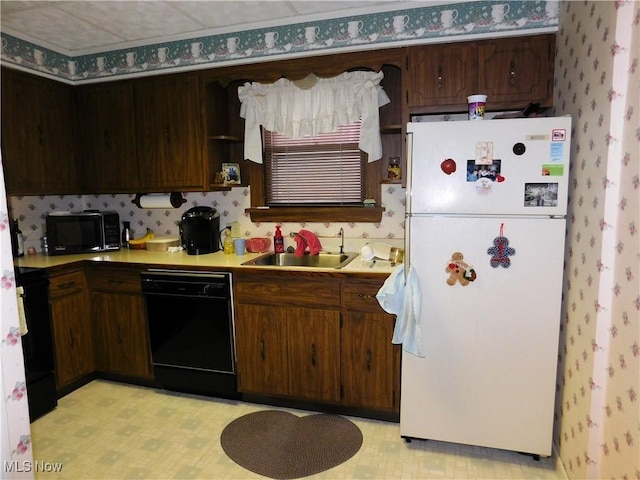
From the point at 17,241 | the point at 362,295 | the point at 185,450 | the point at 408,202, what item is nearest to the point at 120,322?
the point at 17,241

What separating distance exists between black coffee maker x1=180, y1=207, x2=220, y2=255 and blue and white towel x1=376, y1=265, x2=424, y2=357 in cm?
152

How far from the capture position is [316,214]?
2918 millimetres

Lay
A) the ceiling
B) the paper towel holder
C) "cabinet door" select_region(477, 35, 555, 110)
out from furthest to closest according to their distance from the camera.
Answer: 1. the paper towel holder
2. the ceiling
3. "cabinet door" select_region(477, 35, 555, 110)

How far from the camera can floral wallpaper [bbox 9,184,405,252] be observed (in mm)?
2819

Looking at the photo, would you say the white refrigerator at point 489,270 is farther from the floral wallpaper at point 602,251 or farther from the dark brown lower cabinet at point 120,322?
the dark brown lower cabinet at point 120,322

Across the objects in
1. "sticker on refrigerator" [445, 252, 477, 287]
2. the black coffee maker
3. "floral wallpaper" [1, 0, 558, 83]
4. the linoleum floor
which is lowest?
the linoleum floor

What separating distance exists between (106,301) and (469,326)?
2437 millimetres

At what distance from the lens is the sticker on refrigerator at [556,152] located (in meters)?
1.80

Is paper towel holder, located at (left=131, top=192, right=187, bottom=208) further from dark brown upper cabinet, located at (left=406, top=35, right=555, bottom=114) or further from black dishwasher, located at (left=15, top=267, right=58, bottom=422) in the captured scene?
dark brown upper cabinet, located at (left=406, top=35, right=555, bottom=114)

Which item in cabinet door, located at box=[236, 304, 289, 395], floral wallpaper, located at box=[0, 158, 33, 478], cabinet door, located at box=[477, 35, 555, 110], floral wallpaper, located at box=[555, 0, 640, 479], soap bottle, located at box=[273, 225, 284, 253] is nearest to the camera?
floral wallpaper, located at box=[0, 158, 33, 478]

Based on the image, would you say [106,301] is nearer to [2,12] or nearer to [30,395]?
[30,395]

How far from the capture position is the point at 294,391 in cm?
249

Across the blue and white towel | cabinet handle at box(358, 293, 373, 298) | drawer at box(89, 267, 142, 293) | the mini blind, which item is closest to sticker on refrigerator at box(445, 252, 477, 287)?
the blue and white towel

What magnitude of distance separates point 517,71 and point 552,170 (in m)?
0.77
